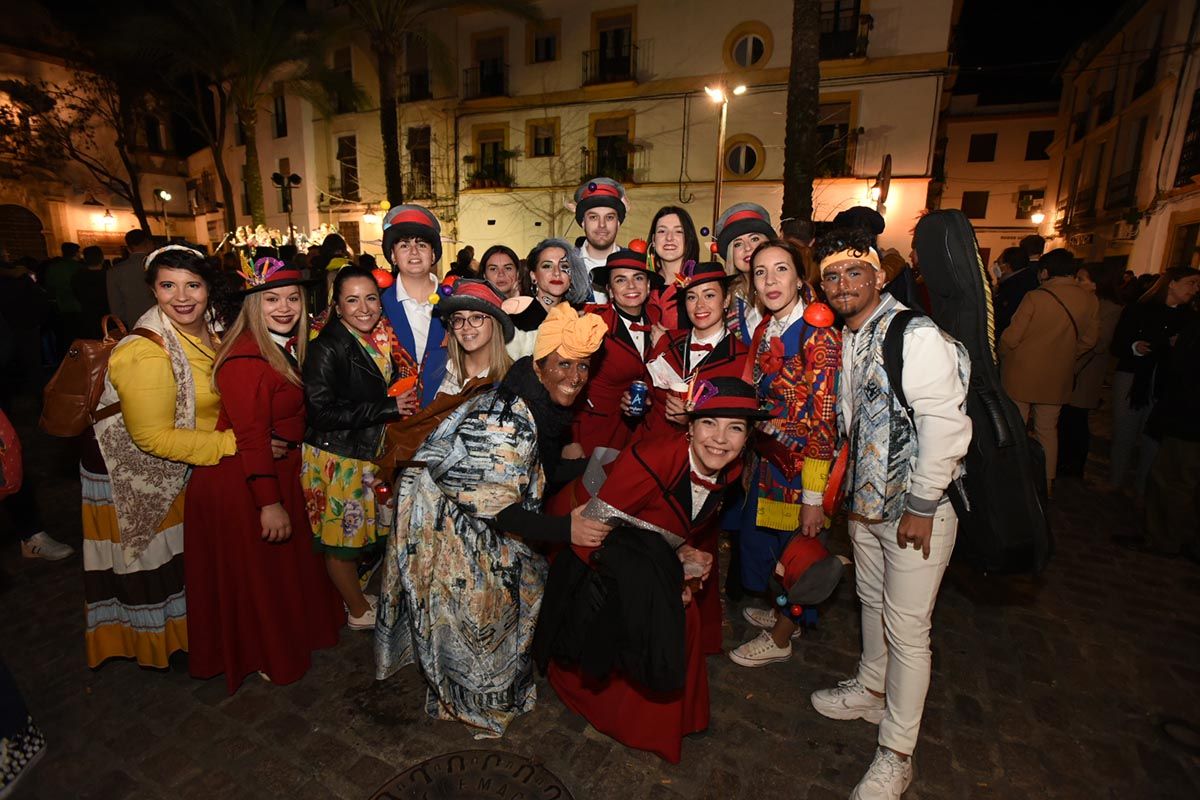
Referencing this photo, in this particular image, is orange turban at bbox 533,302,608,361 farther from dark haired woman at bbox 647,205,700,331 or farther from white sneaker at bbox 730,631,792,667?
white sneaker at bbox 730,631,792,667

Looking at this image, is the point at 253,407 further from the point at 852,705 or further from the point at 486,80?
the point at 486,80

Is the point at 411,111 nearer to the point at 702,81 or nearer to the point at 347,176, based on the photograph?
Result: the point at 347,176

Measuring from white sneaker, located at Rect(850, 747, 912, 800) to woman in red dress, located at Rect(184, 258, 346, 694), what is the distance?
10.0 feet

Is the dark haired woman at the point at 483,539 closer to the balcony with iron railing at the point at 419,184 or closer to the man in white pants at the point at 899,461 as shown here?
the man in white pants at the point at 899,461

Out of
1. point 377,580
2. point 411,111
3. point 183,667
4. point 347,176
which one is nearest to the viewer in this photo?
point 183,667

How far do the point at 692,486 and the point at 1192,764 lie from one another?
2941 mm

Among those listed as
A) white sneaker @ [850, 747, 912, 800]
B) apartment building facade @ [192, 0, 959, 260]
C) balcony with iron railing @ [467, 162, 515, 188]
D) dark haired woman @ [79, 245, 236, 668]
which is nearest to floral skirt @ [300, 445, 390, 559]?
dark haired woman @ [79, 245, 236, 668]

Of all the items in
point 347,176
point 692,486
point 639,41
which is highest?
point 639,41

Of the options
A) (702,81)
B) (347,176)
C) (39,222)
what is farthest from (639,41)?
(39,222)

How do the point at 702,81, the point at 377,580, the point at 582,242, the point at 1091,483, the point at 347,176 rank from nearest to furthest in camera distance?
the point at 377,580, the point at 582,242, the point at 1091,483, the point at 702,81, the point at 347,176

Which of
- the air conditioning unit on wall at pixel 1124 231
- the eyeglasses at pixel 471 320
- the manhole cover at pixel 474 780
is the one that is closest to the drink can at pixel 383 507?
the eyeglasses at pixel 471 320

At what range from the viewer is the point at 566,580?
8.37ft

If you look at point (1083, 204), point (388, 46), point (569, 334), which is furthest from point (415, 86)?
point (1083, 204)

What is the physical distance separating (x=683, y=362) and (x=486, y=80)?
77.8ft
